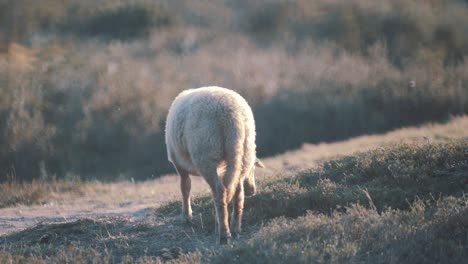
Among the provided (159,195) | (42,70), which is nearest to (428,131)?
(159,195)

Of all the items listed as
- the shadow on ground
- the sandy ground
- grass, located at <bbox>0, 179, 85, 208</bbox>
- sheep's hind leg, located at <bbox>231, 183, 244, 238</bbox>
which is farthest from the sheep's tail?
grass, located at <bbox>0, 179, 85, 208</bbox>

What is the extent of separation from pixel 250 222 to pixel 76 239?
2336 mm

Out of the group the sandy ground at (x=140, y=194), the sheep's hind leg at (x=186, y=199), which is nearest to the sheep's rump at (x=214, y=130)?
the sheep's hind leg at (x=186, y=199)

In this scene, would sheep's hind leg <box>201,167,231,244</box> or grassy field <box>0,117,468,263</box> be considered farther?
sheep's hind leg <box>201,167,231,244</box>

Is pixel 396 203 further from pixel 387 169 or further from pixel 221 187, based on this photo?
pixel 221 187

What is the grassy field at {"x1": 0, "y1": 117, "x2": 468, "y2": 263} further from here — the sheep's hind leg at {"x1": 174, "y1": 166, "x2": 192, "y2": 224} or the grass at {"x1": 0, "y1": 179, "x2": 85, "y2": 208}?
the grass at {"x1": 0, "y1": 179, "x2": 85, "y2": 208}

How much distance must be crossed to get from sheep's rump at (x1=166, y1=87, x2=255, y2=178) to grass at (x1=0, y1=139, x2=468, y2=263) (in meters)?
0.98

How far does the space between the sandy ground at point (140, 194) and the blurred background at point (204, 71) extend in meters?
1.74

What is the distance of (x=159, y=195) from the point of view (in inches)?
528

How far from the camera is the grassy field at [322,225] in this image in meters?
6.28

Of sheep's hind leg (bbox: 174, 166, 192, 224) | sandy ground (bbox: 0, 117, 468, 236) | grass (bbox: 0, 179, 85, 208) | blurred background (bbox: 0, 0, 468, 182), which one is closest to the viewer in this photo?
sheep's hind leg (bbox: 174, 166, 192, 224)

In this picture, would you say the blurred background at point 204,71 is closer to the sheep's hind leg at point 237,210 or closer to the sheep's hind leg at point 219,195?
the sheep's hind leg at point 237,210

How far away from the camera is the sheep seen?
7.11m

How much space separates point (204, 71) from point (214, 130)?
15.6m
